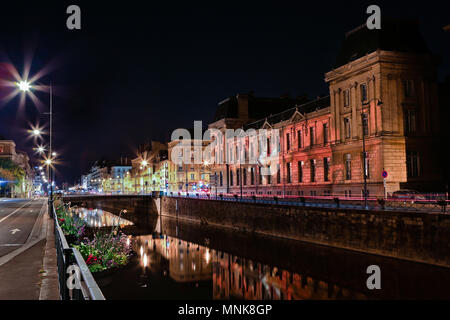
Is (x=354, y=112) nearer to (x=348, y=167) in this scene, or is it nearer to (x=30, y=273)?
(x=348, y=167)

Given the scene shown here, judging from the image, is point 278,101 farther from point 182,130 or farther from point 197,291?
point 197,291

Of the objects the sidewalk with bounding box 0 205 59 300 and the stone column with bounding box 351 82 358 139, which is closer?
the sidewalk with bounding box 0 205 59 300

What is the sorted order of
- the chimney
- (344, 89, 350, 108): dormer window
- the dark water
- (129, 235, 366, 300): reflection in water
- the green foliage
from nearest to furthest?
the dark water → (129, 235, 366, 300): reflection in water → (344, 89, 350, 108): dormer window → the chimney → the green foliage

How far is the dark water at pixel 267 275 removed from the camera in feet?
72.2

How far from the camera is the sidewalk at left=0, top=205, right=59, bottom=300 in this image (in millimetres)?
9671

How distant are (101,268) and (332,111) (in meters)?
41.9

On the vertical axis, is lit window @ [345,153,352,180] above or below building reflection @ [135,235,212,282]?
above

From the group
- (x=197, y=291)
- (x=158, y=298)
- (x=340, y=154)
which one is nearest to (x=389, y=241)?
(x=197, y=291)

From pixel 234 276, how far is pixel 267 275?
228 centimetres

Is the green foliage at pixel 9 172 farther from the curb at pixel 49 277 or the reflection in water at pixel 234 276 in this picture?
the curb at pixel 49 277

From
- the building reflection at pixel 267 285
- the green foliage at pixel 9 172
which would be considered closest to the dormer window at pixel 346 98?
the building reflection at pixel 267 285

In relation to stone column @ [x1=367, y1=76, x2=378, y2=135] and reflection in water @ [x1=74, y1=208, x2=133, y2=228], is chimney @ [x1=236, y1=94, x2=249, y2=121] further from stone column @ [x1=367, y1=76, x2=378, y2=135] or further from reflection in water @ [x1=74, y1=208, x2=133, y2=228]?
stone column @ [x1=367, y1=76, x2=378, y2=135]

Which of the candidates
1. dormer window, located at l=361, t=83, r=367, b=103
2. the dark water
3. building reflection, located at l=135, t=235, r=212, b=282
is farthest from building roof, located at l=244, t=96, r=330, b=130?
building reflection, located at l=135, t=235, r=212, b=282

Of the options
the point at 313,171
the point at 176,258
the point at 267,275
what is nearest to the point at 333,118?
the point at 313,171
